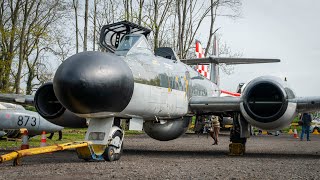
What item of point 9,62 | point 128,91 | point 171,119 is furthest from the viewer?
point 9,62

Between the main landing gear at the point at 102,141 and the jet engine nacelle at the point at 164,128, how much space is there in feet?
9.81

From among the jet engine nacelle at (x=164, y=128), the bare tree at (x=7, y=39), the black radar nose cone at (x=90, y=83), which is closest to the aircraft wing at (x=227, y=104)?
the jet engine nacelle at (x=164, y=128)

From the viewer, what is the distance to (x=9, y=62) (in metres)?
34.7

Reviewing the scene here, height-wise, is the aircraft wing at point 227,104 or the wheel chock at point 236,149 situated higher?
the aircraft wing at point 227,104

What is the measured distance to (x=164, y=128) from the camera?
43.3 ft

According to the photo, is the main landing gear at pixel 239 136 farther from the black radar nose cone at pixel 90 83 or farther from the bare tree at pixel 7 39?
the bare tree at pixel 7 39

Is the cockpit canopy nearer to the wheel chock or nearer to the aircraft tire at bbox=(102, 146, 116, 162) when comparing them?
the aircraft tire at bbox=(102, 146, 116, 162)

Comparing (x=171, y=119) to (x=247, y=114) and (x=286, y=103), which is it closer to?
(x=247, y=114)

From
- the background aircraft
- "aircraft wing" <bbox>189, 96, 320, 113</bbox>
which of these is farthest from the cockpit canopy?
the background aircraft

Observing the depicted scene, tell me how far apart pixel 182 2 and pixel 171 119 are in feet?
83.6

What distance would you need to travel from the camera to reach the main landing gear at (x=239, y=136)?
A: 13.0 m

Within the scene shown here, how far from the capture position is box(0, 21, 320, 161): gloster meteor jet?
8883 millimetres

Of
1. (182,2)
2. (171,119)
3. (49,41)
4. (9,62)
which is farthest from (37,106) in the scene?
(49,41)

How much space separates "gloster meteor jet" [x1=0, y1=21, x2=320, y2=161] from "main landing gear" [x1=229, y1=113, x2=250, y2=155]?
29 mm
